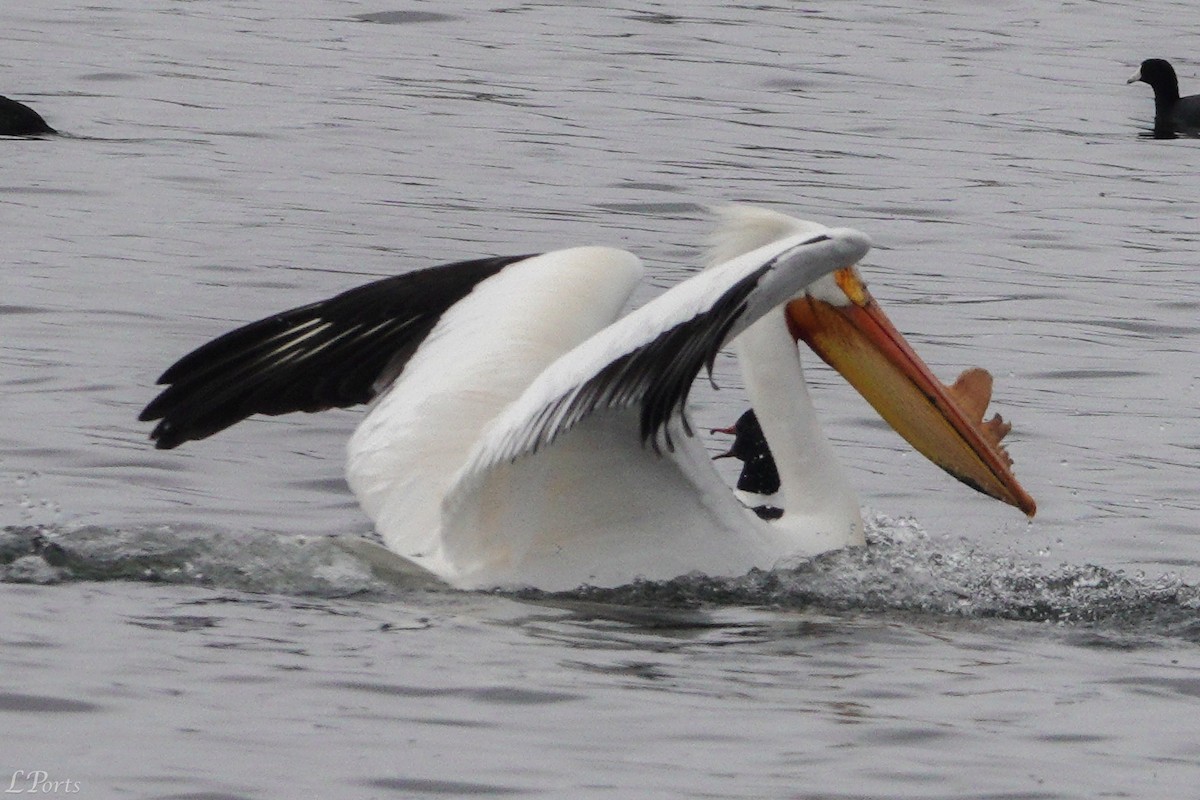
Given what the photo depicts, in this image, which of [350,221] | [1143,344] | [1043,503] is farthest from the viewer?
[350,221]

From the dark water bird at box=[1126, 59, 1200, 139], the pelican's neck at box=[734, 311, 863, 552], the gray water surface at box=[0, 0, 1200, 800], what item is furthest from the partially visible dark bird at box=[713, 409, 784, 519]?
the dark water bird at box=[1126, 59, 1200, 139]

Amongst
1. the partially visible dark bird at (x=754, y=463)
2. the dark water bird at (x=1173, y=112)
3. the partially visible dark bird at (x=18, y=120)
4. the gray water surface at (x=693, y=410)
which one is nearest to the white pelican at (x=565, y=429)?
the gray water surface at (x=693, y=410)

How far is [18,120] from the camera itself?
460 inches

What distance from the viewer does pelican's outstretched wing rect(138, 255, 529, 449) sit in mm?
6141

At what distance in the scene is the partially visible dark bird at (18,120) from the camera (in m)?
11.6

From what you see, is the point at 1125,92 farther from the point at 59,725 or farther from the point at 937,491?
the point at 59,725

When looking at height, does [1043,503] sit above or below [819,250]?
below

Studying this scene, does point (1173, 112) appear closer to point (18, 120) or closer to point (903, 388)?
point (18, 120)

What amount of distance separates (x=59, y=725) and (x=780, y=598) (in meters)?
1.92

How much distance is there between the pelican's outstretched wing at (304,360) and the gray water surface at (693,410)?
0.37m

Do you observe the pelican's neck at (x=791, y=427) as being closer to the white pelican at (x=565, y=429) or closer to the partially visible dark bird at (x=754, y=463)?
the white pelican at (x=565, y=429)

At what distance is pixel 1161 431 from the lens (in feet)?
26.2

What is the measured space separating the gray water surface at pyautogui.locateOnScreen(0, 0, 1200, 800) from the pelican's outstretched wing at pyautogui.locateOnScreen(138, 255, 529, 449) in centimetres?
37

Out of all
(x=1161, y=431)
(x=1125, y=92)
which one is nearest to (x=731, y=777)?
(x=1161, y=431)
